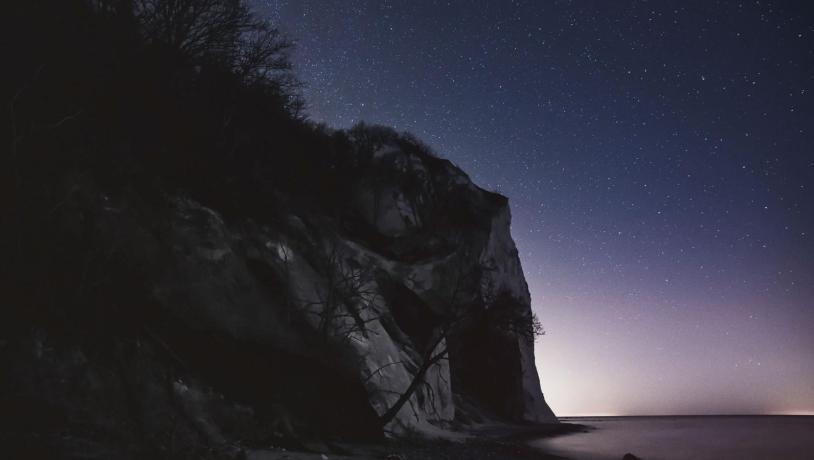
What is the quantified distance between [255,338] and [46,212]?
5076mm

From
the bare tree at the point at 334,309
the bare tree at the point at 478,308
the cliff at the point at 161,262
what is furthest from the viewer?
the bare tree at the point at 478,308

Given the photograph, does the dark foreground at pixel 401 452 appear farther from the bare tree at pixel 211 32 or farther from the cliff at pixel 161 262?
the bare tree at pixel 211 32

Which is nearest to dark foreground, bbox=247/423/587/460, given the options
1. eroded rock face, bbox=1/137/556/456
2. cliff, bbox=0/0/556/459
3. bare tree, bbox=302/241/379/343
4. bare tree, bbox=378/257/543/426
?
cliff, bbox=0/0/556/459

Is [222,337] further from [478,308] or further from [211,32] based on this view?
[478,308]

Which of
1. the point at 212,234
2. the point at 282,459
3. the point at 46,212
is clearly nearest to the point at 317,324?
the point at 212,234

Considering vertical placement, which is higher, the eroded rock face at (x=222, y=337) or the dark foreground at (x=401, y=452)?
the eroded rock face at (x=222, y=337)

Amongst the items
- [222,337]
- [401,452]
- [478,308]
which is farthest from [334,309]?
[478,308]

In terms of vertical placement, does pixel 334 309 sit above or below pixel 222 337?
above

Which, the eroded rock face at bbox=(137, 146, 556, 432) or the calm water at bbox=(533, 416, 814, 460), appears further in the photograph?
the calm water at bbox=(533, 416, 814, 460)

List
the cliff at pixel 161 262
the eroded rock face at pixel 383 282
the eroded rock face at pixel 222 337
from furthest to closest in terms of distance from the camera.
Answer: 1. the eroded rock face at pixel 383 282
2. the eroded rock face at pixel 222 337
3. the cliff at pixel 161 262

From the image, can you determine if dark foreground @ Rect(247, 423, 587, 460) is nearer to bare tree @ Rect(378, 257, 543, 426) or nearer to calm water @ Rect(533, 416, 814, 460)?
calm water @ Rect(533, 416, 814, 460)

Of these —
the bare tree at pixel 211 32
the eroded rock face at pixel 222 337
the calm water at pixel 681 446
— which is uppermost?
the bare tree at pixel 211 32

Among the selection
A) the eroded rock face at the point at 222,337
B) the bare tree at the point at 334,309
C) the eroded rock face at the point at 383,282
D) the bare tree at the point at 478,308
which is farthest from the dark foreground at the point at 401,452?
the bare tree at the point at 478,308

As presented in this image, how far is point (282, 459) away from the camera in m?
8.16
